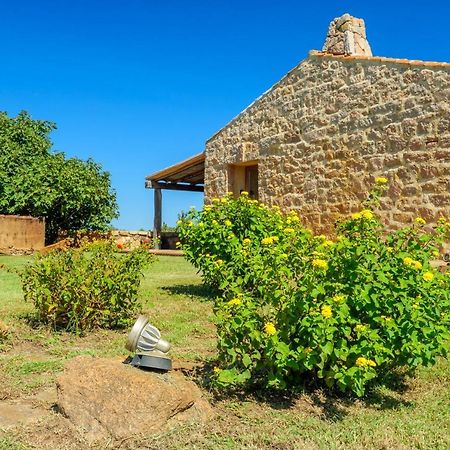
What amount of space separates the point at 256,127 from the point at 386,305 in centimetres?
968

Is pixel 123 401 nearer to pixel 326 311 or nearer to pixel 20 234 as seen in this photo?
pixel 326 311

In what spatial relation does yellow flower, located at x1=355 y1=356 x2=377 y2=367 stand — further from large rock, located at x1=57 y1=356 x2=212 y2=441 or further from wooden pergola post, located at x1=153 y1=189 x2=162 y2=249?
wooden pergola post, located at x1=153 y1=189 x2=162 y2=249

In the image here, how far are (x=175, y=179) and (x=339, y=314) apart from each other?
14.4 metres

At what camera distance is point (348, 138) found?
10.7 metres

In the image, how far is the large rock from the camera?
3.23 m

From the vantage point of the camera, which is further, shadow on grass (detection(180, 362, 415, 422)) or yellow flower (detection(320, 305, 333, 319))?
shadow on grass (detection(180, 362, 415, 422))

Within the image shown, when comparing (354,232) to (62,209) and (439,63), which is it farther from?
(62,209)

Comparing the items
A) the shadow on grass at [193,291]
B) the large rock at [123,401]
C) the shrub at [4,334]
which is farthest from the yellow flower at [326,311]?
the shadow on grass at [193,291]

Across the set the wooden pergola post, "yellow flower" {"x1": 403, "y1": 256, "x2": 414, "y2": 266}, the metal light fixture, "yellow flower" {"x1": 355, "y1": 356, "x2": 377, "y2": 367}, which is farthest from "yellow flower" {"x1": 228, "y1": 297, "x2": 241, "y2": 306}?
the wooden pergola post

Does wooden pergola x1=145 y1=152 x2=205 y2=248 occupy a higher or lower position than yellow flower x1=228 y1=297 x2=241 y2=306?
higher

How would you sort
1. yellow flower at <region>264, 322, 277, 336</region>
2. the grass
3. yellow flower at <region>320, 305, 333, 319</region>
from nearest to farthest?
the grass < yellow flower at <region>320, 305, 333, 319</region> < yellow flower at <region>264, 322, 277, 336</region>

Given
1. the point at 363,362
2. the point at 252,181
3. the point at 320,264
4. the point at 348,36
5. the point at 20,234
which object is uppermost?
the point at 348,36

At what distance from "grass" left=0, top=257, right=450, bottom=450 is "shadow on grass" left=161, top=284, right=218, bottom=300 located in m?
2.45

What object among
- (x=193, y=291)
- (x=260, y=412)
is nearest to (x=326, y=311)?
(x=260, y=412)
